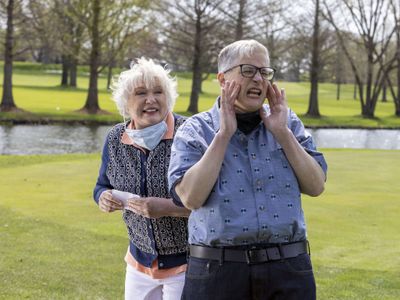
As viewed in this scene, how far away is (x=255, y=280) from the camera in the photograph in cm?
287

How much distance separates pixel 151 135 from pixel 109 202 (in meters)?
0.42

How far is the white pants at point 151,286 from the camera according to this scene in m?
3.51

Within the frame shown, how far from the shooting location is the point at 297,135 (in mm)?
3053

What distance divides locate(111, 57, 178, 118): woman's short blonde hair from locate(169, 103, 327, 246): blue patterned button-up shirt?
603 mm

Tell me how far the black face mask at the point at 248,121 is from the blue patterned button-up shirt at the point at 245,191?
0.07 ft

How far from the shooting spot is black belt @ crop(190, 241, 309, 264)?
9.38ft

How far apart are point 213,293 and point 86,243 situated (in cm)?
497

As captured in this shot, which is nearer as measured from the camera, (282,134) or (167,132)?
(282,134)

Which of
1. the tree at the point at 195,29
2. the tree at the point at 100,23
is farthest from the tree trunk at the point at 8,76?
the tree at the point at 195,29

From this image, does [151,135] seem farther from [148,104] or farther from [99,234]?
[99,234]

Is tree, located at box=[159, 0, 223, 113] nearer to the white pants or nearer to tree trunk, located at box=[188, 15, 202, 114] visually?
tree trunk, located at box=[188, 15, 202, 114]

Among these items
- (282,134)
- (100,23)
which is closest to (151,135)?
(282,134)

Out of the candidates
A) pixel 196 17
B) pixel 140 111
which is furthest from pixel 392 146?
pixel 140 111

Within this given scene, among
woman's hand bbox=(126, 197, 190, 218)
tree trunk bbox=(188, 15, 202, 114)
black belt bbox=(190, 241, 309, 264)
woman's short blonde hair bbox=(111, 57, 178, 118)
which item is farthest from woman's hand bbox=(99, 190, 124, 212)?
tree trunk bbox=(188, 15, 202, 114)
